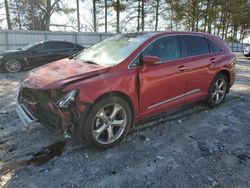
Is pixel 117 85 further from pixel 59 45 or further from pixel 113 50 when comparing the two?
pixel 59 45

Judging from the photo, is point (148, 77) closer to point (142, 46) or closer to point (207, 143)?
point (142, 46)

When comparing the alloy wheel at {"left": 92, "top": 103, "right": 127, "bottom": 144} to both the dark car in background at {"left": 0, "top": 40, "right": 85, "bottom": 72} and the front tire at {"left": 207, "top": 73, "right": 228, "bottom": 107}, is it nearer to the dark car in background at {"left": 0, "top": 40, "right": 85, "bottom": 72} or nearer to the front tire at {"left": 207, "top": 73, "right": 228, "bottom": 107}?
the front tire at {"left": 207, "top": 73, "right": 228, "bottom": 107}

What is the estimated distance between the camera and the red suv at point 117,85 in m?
3.14

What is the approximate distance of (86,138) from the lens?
329cm

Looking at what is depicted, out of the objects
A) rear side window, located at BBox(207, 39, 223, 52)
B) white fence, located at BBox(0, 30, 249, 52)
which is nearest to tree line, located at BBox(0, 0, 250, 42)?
white fence, located at BBox(0, 30, 249, 52)

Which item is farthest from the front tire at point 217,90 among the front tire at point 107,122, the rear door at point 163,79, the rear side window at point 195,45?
the front tire at point 107,122

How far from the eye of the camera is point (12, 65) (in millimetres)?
10141

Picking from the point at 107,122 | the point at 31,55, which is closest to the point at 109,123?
the point at 107,122

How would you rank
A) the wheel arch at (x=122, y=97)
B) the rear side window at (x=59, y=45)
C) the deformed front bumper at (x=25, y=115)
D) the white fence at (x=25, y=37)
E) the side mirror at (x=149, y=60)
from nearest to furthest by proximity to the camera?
the wheel arch at (x=122, y=97)
the deformed front bumper at (x=25, y=115)
the side mirror at (x=149, y=60)
the rear side window at (x=59, y=45)
the white fence at (x=25, y=37)

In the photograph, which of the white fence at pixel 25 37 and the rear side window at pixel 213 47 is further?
the white fence at pixel 25 37

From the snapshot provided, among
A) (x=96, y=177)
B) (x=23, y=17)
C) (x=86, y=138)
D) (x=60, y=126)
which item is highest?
(x=23, y=17)

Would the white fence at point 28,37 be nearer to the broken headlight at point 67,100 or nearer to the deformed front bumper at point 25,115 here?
the deformed front bumper at point 25,115

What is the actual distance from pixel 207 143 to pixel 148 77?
4.54ft

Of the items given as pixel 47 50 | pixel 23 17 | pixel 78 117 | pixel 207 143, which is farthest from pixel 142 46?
pixel 23 17
